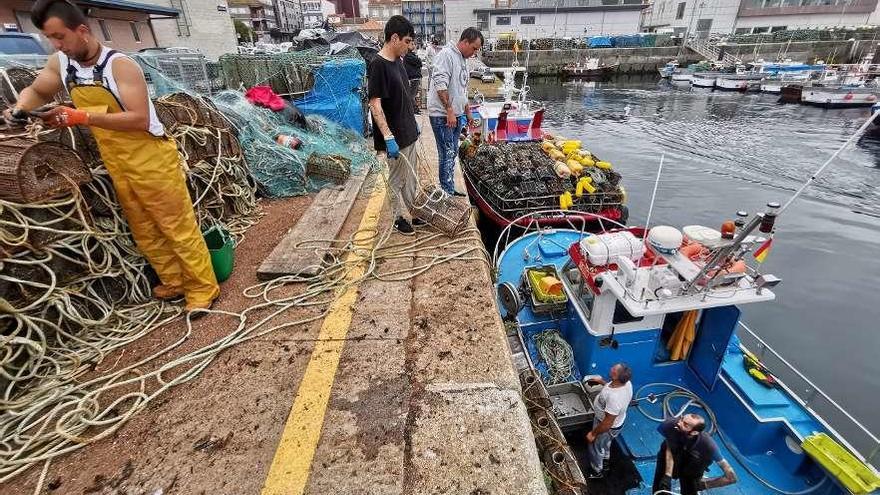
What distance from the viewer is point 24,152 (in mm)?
2609

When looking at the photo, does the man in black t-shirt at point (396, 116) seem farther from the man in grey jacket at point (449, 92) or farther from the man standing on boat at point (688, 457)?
the man standing on boat at point (688, 457)

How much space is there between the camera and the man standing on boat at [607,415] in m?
3.69

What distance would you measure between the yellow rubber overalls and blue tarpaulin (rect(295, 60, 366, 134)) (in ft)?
21.4

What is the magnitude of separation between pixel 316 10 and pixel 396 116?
97194mm

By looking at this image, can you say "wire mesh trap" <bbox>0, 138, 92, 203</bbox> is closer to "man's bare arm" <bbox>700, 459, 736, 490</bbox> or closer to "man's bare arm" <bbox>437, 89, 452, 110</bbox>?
"man's bare arm" <bbox>437, 89, 452, 110</bbox>

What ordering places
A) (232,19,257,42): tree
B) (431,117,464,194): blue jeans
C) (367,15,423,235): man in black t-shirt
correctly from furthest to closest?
(232,19,257,42): tree → (431,117,464,194): blue jeans → (367,15,423,235): man in black t-shirt

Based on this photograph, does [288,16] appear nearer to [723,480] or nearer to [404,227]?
[404,227]

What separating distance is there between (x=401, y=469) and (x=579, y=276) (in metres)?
3.34

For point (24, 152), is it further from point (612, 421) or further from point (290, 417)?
point (612, 421)

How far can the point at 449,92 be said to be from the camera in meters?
5.38

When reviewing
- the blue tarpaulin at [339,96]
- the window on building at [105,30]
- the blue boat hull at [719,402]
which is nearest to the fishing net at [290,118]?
the blue tarpaulin at [339,96]

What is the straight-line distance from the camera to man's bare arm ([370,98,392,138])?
387 centimetres

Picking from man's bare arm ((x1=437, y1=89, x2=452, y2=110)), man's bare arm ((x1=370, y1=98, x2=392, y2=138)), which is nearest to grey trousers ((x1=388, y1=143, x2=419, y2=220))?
man's bare arm ((x1=370, y1=98, x2=392, y2=138))

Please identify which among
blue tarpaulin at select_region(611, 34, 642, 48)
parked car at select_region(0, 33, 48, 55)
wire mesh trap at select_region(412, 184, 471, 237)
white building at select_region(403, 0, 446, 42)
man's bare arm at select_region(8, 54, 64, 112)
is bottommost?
wire mesh trap at select_region(412, 184, 471, 237)
